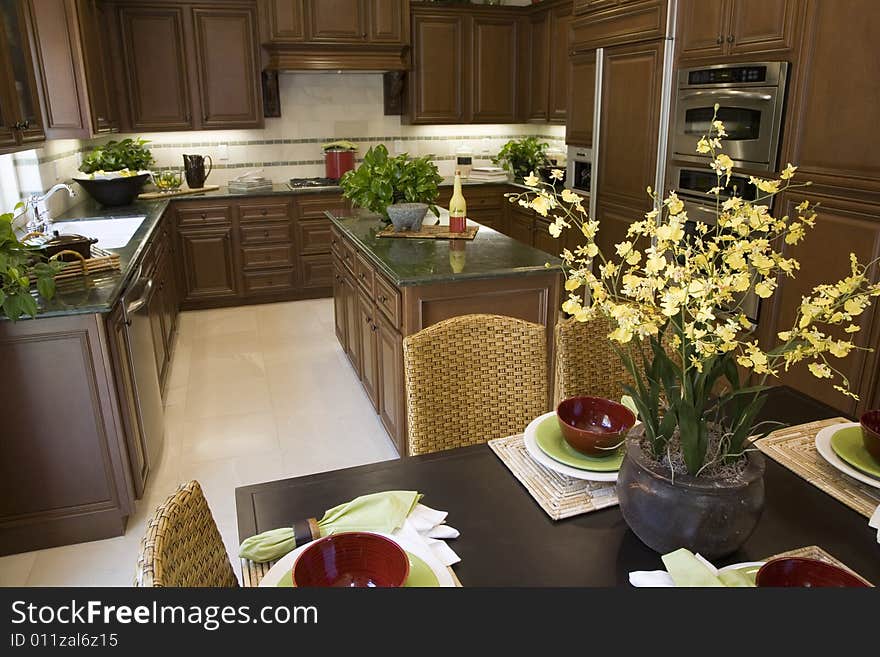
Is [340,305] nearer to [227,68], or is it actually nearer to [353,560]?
[227,68]

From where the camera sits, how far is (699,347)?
0.97 m

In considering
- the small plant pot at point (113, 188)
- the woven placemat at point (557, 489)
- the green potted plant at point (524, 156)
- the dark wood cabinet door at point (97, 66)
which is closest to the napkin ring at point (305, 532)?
the woven placemat at point (557, 489)

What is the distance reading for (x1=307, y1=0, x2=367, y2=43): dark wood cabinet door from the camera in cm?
536

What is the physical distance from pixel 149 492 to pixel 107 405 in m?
0.62

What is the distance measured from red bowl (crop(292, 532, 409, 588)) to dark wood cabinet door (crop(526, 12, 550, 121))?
542 cm

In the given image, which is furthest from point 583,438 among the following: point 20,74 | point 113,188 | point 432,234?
point 113,188

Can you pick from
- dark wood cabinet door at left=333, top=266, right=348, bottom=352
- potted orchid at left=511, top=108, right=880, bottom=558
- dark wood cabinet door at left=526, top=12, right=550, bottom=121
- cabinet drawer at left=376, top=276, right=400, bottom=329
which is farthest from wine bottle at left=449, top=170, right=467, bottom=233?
dark wood cabinet door at left=526, top=12, right=550, bottom=121

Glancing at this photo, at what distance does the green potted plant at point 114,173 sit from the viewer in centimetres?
448

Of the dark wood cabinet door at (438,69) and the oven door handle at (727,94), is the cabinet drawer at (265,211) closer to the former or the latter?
the dark wood cabinet door at (438,69)

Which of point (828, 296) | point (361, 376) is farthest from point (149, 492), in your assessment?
point (828, 296)

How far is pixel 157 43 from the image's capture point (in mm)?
5242

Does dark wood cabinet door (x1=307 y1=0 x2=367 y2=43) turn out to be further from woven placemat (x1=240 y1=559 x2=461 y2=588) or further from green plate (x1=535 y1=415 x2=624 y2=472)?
woven placemat (x1=240 y1=559 x2=461 y2=588)

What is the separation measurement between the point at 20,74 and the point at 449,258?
204 cm

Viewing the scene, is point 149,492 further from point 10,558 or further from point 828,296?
point 828,296
